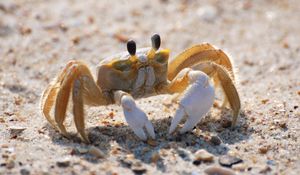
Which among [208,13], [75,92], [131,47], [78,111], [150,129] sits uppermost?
[208,13]

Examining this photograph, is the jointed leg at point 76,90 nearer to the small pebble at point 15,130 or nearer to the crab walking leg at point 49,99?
the crab walking leg at point 49,99

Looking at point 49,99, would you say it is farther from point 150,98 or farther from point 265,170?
point 265,170

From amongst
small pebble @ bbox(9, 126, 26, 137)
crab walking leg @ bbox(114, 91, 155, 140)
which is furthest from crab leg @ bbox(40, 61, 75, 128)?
crab walking leg @ bbox(114, 91, 155, 140)

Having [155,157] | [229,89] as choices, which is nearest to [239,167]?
[155,157]

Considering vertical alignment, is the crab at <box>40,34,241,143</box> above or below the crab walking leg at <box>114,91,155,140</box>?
above

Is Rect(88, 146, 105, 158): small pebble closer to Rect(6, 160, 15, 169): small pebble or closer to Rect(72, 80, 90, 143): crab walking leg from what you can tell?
Rect(72, 80, 90, 143): crab walking leg

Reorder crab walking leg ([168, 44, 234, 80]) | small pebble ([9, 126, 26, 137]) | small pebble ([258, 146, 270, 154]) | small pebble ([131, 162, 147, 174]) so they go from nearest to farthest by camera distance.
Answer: small pebble ([131, 162, 147, 174])
small pebble ([258, 146, 270, 154])
small pebble ([9, 126, 26, 137])
crab walking leg ([168, 44, 234, 80])

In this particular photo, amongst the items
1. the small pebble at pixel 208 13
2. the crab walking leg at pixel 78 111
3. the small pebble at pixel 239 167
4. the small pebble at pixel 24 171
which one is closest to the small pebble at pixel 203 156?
the small pebble at pixel 239 167
